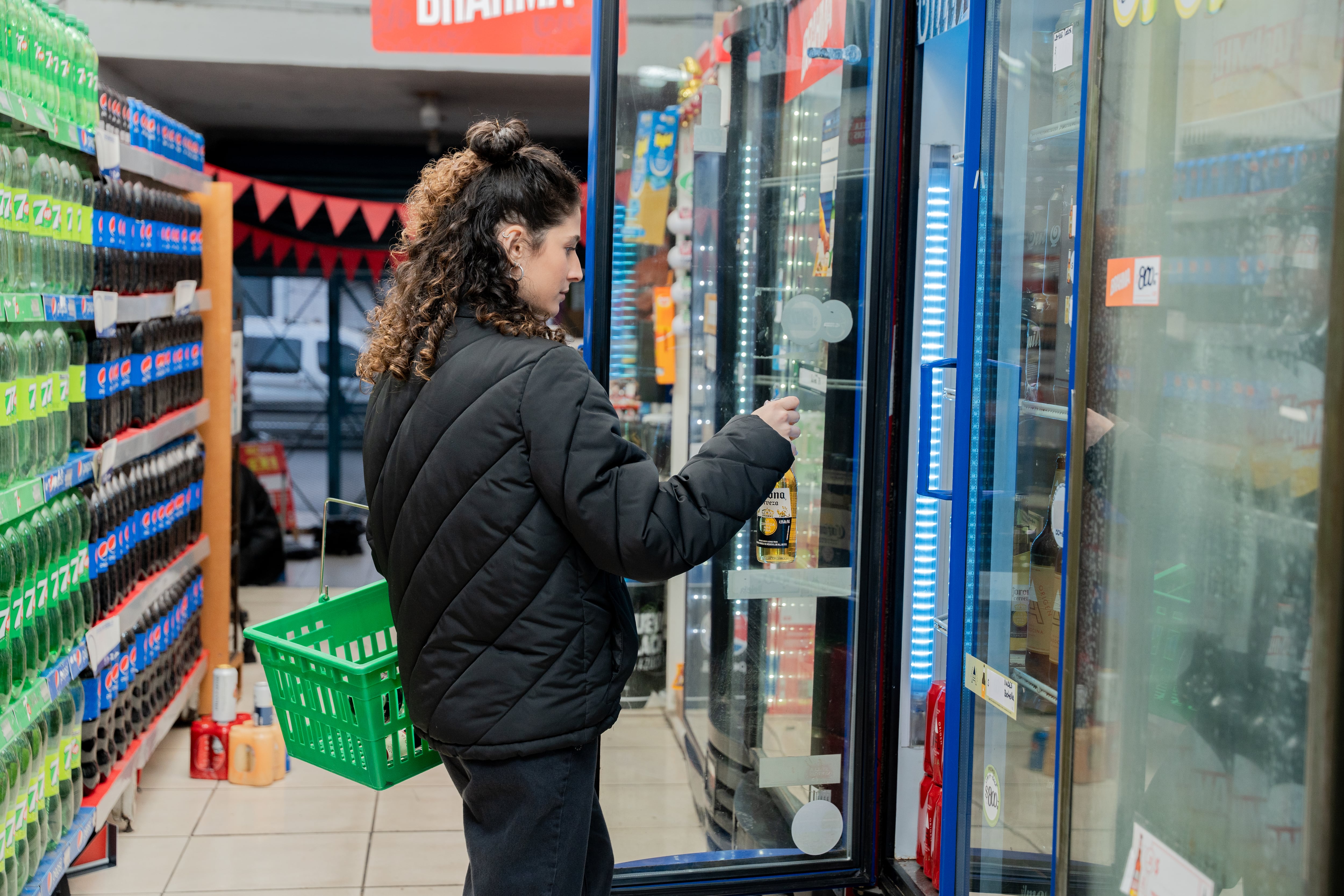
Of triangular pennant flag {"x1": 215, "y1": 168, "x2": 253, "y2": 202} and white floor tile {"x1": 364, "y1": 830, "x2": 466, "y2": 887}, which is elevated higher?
triangular pennant flag {"x1": 215, "y1": 168, "x2": 253, "y2": 202}

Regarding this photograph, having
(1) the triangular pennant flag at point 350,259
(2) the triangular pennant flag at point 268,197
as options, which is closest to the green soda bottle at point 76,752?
(2) the triangular pennant flag at point 268,197

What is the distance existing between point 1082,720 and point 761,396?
1.28 m

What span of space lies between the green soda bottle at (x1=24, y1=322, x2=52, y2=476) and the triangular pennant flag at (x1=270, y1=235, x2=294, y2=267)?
20.2ft

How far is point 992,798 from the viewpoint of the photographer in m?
2.52

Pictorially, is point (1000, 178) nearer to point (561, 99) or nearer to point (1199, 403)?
point (1199, 403)

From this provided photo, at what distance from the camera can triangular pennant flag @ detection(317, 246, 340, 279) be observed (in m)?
9.16

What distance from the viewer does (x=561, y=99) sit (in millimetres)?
8086

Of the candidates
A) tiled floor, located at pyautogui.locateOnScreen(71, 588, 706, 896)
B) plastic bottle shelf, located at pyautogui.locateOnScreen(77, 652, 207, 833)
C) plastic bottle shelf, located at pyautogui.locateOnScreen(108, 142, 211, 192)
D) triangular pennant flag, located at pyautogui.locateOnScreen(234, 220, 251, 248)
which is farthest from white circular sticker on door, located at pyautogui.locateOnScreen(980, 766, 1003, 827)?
triangular pennant flag, located at pyautogui.locateOnScreen(234, 220, 251, 248)

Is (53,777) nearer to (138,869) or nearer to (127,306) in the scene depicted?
(138,869)

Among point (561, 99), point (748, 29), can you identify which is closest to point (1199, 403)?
point (748, 29)

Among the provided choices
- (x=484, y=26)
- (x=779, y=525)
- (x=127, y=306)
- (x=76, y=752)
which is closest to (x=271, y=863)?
(x=76, y=752)

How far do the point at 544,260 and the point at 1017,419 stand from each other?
3.41 ft

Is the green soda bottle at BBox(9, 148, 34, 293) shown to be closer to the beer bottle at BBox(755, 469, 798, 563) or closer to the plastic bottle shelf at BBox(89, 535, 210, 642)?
the plastic bottle shelf at BBox(89, 535, 210, 642)

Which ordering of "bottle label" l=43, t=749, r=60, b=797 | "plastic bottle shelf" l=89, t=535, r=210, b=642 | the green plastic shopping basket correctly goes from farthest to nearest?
"plastic bottle shelf" l=89, t=535, r=210, b=642
"bottle label" l=43, t=749, r=60, b=797
the green plastic shopping basket
